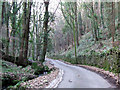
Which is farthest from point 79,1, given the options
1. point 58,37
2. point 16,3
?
point 58,37

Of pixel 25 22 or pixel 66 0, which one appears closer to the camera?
pixel 25 22

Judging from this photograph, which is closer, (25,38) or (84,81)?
(84,81)

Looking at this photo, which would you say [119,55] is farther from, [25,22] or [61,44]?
[61,44]

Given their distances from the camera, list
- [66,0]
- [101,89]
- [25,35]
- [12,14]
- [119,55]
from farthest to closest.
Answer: [66,0], [12,14], [25,35], [119,55], [101,89]

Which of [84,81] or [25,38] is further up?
[25,38]

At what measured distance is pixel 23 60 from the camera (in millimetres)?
14711

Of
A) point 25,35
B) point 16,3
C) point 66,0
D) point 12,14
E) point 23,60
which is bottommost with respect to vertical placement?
point 23,60

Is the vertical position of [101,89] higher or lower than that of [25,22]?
A: lower

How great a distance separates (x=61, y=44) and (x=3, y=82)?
173ft

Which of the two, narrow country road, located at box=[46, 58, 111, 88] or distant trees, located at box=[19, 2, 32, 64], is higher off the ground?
distant trees, located at box=[19, 2, 32, 64]

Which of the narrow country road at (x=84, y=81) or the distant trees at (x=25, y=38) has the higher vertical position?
the distant trees at (x=25, y=38)

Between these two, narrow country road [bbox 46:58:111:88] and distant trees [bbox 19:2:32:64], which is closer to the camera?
narrow country road [bbox 46:58:111:88]

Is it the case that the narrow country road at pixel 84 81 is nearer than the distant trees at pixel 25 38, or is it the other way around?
the narrow country road at pixel 84 81

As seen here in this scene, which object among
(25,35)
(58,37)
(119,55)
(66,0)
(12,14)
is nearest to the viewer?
(119,55)
